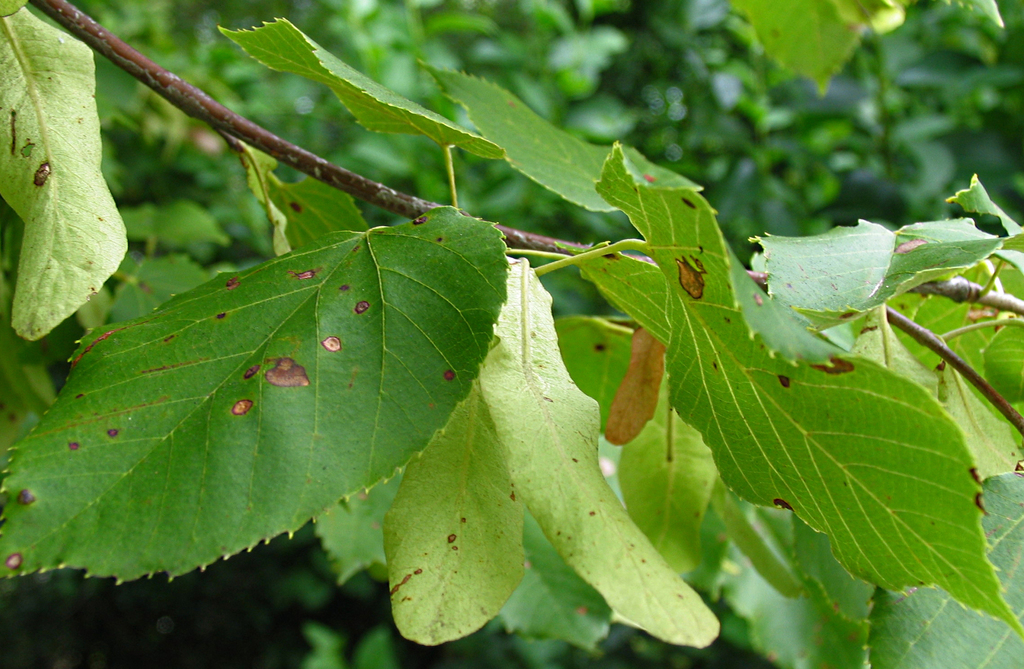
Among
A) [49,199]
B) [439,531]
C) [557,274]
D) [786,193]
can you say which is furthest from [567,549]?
[786,193]

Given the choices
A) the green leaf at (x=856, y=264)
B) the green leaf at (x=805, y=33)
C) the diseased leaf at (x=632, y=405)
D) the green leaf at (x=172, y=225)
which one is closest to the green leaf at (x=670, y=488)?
the diseased leaf at (x=632, y=405)

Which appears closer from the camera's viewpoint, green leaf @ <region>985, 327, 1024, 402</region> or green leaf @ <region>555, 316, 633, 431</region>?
green leaf @ <region>985, 327, 1024, 402</region>

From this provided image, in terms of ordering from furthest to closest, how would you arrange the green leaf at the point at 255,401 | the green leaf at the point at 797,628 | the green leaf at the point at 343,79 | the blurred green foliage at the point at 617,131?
the blurred green foliage at the point at 617,131 < the green leaf at the point at 797,628 < the green leaf at the point at 343,79 < the green leaf at the point at 255,401

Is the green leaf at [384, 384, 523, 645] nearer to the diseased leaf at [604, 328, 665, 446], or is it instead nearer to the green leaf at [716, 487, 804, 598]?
the diseased leaf at [604, 328, 665, 446]

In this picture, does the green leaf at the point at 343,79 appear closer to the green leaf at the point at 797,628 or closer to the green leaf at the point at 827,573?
the green leaf at the point at 827,573

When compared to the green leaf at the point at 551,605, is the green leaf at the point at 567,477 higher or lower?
higher

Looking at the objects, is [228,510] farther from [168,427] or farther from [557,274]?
[557,274]

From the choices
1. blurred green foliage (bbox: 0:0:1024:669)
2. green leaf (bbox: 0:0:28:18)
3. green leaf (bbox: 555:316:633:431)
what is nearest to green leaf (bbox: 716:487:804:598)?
green leaf (bbox: 555:316:633:431)

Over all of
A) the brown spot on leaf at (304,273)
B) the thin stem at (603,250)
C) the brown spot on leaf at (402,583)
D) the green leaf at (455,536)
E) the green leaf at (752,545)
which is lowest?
the green leaf at (752,545)
